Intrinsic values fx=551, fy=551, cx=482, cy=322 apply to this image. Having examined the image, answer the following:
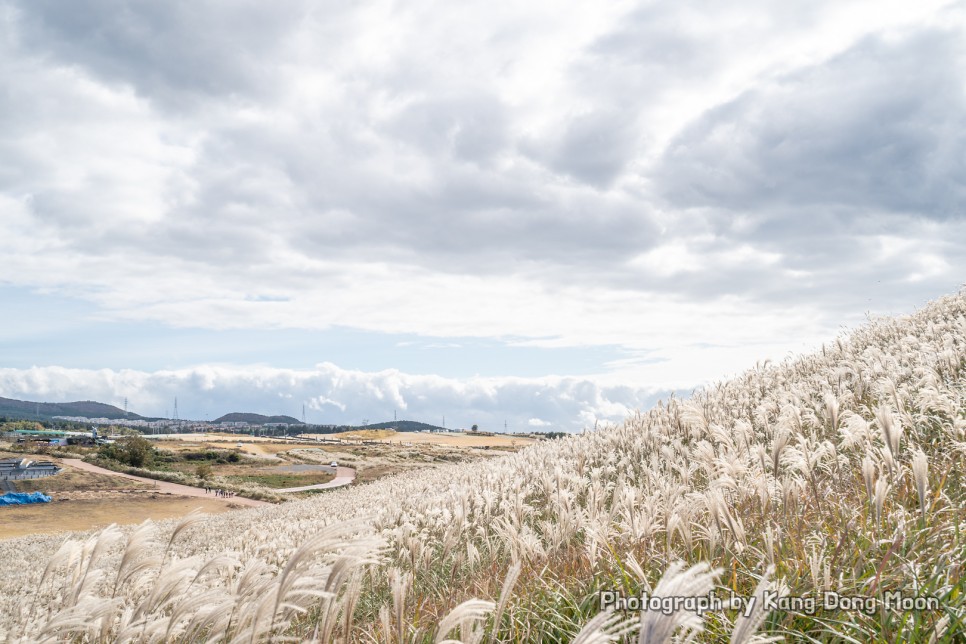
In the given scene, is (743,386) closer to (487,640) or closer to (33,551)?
(487,640)

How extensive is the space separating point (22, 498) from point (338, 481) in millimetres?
35693

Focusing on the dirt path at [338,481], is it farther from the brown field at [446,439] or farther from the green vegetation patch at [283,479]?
the brown field at [446,439]

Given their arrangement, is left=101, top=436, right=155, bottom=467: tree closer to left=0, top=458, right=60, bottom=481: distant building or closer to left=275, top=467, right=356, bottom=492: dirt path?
left=0, top=458, right=60, bottom=481: distant building

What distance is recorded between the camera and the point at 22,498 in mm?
43219

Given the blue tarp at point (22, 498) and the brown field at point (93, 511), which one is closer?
the brown field at point (93, 511)

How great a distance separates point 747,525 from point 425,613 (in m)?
2.69

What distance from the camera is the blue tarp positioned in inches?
1679

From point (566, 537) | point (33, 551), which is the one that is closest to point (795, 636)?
point (566, 537)

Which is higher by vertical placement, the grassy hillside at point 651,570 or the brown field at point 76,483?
the grassy hillside at point 651,570

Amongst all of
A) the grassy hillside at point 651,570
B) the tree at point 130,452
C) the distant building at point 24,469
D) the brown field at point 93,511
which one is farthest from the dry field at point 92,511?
the tree at point 130,452

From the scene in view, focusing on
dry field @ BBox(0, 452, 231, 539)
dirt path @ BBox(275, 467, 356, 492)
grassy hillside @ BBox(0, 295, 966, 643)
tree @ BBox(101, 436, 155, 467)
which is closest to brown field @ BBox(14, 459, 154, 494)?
dry field @ BBox(0, 452, 231, 539)

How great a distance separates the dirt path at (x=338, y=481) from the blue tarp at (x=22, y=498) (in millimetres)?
26130

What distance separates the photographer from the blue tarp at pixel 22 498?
42641 mm

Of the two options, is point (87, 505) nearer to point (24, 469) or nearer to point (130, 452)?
point (24, 469)
